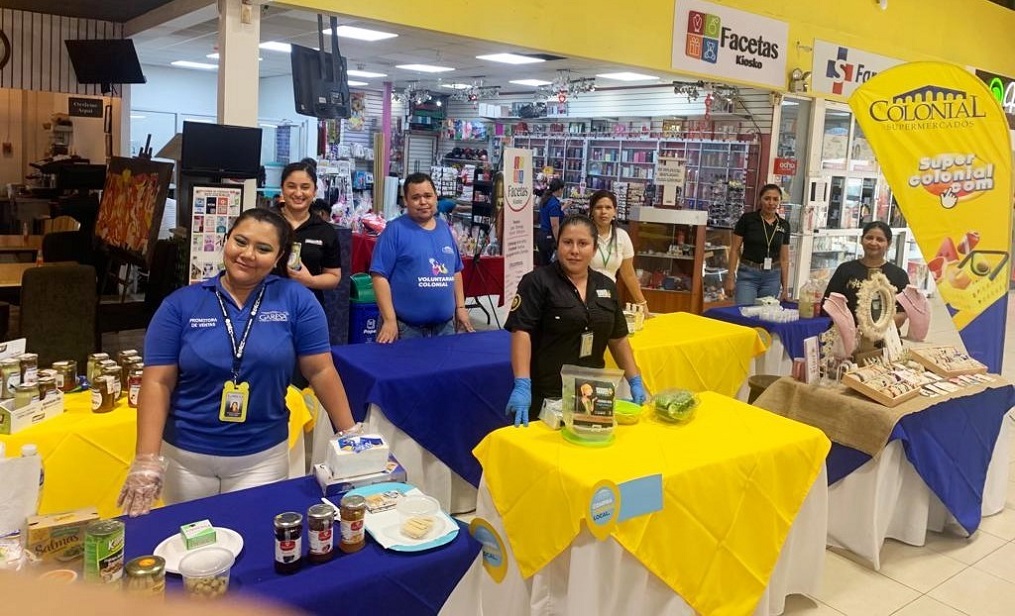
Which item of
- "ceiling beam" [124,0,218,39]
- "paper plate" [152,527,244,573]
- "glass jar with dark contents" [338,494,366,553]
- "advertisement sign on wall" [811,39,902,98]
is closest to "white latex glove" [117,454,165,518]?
"paper plate" [152,527,244,573]

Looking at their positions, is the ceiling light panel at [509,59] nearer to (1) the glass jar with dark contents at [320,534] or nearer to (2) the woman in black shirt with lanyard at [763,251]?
(2) the woman in black shirt with lanyard at [763,251]

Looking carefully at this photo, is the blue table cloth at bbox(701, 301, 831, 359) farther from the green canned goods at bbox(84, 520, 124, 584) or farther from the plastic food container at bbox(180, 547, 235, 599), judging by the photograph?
the green canned goods at bbox(84, 520, 124, 584)

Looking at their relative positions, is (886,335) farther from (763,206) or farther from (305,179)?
(305,179)

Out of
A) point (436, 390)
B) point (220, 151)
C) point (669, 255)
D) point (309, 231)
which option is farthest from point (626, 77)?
point (436, 390)

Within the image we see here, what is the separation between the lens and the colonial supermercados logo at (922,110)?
15.8 ft

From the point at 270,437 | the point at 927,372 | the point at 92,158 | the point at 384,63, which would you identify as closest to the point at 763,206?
the point at 927,372

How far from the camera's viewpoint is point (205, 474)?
2.46 m

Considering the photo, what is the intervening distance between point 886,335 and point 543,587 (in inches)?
97.7

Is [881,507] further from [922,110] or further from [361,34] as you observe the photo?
[361,34]

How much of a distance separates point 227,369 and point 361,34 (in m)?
8.24

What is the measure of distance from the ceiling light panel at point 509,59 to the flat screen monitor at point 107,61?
15.3ft

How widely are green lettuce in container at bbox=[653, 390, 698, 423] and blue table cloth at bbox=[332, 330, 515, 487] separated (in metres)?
1.10

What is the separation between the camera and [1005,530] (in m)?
4.29

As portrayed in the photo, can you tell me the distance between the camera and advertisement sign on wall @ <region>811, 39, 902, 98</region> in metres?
8.90
